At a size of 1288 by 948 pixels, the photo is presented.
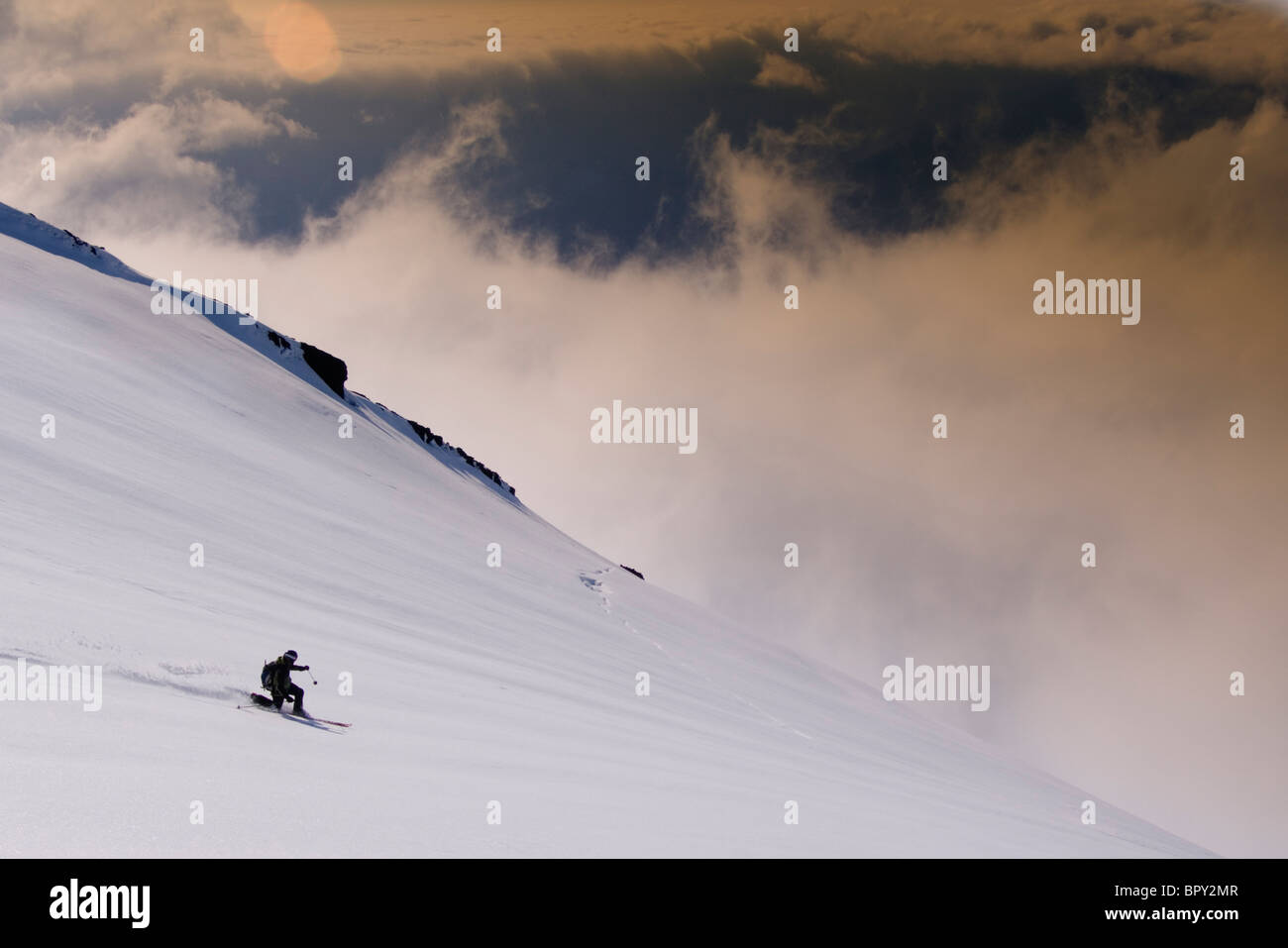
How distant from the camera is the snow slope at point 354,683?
588cm

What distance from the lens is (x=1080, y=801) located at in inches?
939

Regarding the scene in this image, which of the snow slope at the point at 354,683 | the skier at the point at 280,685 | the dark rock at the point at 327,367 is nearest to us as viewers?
the snow slope at the point at 354,683

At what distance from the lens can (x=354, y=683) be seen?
10.5 m

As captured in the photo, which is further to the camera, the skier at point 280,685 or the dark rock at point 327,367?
the dark rock at point 327,367

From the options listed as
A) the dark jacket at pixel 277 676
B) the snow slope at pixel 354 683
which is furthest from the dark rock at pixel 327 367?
the dark jacket at pixel 277 676

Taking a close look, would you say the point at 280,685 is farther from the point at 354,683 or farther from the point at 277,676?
the point at 354,683

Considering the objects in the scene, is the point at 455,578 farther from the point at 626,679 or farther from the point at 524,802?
the point at 524,802

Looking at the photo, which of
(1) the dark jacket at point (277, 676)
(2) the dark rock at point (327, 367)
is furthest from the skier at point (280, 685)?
(2) the dark rock at point (327, 367)

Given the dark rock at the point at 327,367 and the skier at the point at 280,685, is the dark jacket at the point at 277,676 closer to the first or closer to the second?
the skier at the point at 280,685

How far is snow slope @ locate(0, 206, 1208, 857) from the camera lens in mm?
5875

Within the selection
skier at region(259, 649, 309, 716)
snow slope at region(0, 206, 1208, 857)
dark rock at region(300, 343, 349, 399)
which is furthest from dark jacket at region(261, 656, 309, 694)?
dark rock at region(300, 343, 349, 399)

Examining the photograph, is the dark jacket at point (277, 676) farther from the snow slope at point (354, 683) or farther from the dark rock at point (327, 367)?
the dark rock at point (327, 367)

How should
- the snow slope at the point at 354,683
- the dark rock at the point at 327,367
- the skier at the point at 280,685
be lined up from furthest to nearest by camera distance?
the dark rock at the point at 327,367
the skier at the point at 280,685
the snow slope at the point at 354,683

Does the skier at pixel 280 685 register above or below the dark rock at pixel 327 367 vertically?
below
